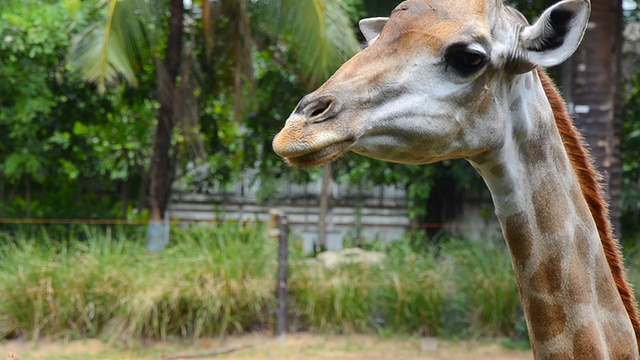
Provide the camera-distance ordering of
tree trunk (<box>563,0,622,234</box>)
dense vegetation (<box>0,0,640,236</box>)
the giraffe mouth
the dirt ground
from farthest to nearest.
Answer: dense vegetation (<box>0,0,640,236</box>) → the dirt ground → tree trunk (<box>563,0,622,234</box>) → the giraffe mouth

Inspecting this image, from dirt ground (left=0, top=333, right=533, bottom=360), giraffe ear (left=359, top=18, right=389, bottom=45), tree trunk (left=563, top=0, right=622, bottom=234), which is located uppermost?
tree trunk (left=563, top=0, right=622, bottom=234)

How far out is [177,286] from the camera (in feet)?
28.5

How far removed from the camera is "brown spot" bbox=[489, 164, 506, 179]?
7.16 feet

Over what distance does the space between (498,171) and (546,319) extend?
43 centimetres

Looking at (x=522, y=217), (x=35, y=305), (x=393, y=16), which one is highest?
(x=393, y=16)

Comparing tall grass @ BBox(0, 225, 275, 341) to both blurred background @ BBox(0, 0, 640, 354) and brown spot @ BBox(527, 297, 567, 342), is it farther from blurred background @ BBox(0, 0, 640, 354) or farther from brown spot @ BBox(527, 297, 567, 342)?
brown spot @ BBox(527, 297, 567, 342)

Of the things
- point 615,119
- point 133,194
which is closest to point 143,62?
point 133,194

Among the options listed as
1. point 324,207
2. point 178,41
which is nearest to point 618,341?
point 178,41

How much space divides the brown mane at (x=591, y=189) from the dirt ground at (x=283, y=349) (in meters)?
6.15

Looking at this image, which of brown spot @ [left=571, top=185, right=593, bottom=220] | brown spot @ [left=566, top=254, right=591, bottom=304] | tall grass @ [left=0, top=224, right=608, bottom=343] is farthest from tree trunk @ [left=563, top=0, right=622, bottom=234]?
brown spot @ [left=566, top=254, right=591, bottom=304]

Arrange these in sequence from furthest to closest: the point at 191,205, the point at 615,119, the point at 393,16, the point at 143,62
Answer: the point at 191,205 < the point at 143,62 < the point at 615,119 < the point at 393,16

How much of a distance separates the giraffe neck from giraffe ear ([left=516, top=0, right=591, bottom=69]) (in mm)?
120

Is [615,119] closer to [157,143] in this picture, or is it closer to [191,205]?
[157,143]

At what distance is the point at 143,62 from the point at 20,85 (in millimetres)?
1808
